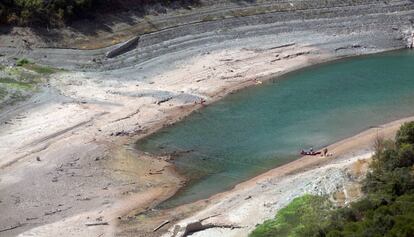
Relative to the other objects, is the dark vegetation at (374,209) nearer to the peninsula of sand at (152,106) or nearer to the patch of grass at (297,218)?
the patch of grass at (297,218)

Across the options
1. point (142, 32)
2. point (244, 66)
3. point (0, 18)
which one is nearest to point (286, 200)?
point (244, 66)

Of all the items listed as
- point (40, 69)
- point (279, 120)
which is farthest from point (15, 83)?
point (279, 120)

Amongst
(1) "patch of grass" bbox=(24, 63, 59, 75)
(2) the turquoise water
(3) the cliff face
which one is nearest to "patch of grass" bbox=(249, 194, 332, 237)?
(2) the turquoise water

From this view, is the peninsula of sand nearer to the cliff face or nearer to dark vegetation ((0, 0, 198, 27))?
the cliff face

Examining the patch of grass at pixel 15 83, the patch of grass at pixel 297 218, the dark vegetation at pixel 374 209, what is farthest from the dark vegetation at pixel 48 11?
the patch of grass at pixel 297 218

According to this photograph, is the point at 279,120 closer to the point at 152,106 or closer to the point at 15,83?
the point at 152,106
